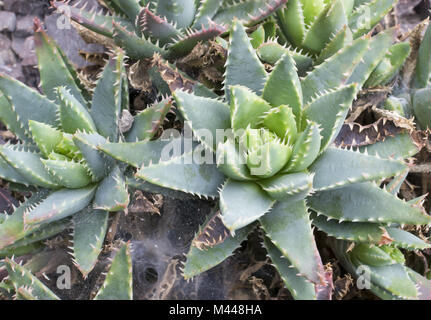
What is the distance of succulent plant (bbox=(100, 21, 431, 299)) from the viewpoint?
1411mm

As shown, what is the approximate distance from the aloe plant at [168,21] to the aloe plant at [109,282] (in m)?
0.84

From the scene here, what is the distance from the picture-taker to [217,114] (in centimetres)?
157

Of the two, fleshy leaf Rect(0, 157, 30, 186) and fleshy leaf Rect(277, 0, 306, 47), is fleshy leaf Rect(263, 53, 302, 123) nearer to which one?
fleshy leaf Rect(277, 0, 306, 47)

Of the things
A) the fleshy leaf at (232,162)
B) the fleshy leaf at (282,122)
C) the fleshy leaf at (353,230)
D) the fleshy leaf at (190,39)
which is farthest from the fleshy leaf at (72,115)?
the fleshy leaf at (353,230)

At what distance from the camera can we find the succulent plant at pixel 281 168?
141 cm

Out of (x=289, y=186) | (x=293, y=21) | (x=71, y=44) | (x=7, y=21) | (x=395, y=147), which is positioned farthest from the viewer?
(x=7, y=21)

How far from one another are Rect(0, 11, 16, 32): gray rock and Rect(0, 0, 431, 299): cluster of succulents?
1.09 metres

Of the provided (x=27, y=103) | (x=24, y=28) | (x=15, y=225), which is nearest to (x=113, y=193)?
(x=15, y=225)

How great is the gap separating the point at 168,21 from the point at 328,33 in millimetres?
666

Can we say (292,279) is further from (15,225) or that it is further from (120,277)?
(15,225)

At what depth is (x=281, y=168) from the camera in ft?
4.90

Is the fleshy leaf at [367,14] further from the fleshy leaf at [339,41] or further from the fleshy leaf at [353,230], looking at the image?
the fleshy leaf at [353,230]

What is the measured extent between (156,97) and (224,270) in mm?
797
